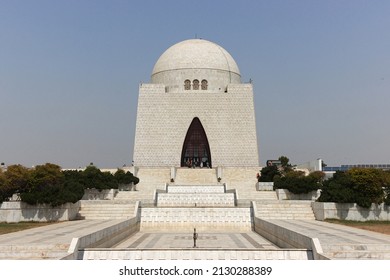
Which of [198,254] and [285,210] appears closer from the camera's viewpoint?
[198,254]

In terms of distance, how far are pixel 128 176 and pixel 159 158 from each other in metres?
8.41

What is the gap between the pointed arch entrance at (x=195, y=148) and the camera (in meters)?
31.2

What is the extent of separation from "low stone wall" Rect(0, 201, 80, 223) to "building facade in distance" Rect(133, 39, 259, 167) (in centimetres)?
1584

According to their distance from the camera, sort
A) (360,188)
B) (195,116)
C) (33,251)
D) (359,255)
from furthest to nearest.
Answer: (195,116)
(360,188)
(33,251)
(359,255)

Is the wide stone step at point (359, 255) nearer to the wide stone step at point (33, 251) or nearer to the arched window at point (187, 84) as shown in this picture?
the wide stone step at point (33, 251)

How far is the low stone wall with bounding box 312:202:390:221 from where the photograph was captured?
45.0ft

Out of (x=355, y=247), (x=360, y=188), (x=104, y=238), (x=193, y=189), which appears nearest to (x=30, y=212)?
(x=104, y=238)

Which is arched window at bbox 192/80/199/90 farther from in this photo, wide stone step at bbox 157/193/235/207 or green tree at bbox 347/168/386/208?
green tree at bbox 347/168/386/208

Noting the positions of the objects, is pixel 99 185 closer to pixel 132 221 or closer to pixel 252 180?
pixel 132 221

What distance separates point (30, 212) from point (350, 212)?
10.8 metres

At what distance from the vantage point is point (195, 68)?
31656 mm

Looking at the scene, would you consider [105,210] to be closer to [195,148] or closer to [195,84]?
[195,148]

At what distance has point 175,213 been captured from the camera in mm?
14195

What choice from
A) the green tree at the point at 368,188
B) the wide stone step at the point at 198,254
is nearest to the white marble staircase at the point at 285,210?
the green tree at the point at 368,188
